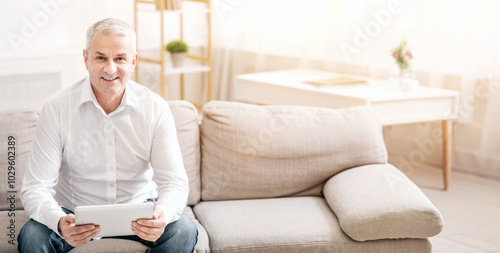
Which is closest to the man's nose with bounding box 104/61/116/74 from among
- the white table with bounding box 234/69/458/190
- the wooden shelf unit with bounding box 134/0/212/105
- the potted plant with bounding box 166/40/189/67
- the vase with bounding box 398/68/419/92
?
the white table with bounding box 234/69/458/190

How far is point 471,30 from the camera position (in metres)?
3.62

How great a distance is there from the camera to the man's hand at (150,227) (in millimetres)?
1658

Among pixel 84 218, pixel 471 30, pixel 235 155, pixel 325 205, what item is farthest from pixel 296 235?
pixel 471 30

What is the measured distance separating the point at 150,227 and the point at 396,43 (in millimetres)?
2713

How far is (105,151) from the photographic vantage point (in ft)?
6.21

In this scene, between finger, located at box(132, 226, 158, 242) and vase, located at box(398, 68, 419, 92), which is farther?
vase, located at box(398, 68, 419, 92)

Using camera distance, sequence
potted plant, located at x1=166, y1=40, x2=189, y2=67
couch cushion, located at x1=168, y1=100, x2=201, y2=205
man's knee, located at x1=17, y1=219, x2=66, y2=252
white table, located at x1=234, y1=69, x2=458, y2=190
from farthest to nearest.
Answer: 1. potted plant, located at x1=166, y1=40, x2=189, y2=67
2. white table, located at x1=234, y1=69, x2=458, y2=190
3. couch cushion, located at x1=168, y1=100, x2=201, y2=205
4. man's knee, located at x1=17, y1=219, x2=66, y2=252

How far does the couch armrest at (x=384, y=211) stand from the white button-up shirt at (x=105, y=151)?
57cm

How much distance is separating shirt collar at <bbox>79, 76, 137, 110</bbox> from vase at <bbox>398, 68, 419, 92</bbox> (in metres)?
1.91

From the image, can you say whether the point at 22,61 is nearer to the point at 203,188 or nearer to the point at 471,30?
the point at 203,188

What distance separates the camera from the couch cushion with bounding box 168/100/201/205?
7.49 feet

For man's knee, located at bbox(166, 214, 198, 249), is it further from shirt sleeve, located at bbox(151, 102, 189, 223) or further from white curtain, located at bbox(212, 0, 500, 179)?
white curtain, located at bbox(212, 0, 500, 179)

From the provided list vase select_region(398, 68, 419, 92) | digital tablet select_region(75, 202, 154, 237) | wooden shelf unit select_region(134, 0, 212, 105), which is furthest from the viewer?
wooden shelf unit select_region(134, 0, 212, 105)

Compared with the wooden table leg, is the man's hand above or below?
above
